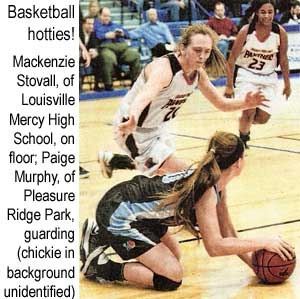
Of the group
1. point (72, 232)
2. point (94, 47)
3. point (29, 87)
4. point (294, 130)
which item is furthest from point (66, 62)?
point (294, 130)

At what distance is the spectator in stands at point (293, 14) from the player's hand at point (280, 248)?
66 centimetres

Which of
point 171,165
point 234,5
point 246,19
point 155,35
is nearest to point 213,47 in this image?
point 234,5

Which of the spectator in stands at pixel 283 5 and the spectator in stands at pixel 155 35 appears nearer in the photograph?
the spectator in stands at pixel 283 5

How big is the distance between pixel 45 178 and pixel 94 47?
930mm

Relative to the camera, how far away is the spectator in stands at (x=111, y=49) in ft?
10.5

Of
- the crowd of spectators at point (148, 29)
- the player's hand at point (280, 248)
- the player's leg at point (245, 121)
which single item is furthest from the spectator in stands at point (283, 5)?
the player's hand at point (280, 248)

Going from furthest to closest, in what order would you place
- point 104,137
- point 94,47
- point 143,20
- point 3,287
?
point 143,20 < point 94,47 < point 104,137 < point 3,287

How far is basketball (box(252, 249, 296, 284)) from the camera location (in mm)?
2184

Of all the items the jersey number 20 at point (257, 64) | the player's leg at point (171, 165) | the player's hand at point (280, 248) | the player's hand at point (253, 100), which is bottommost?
the player's hand at point (280, 248)

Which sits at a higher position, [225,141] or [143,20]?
[143,20]

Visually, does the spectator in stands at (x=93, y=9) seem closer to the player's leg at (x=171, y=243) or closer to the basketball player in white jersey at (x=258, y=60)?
the basketball player in white jersey at (x=258, y=60)

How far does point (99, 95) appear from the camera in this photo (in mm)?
3129

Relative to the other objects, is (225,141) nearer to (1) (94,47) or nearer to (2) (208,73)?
(2) (208,73)

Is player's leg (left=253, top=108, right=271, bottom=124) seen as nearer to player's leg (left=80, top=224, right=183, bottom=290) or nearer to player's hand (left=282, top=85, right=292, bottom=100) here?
player's hand (left=282, top=85, right=292, bottom=100)
